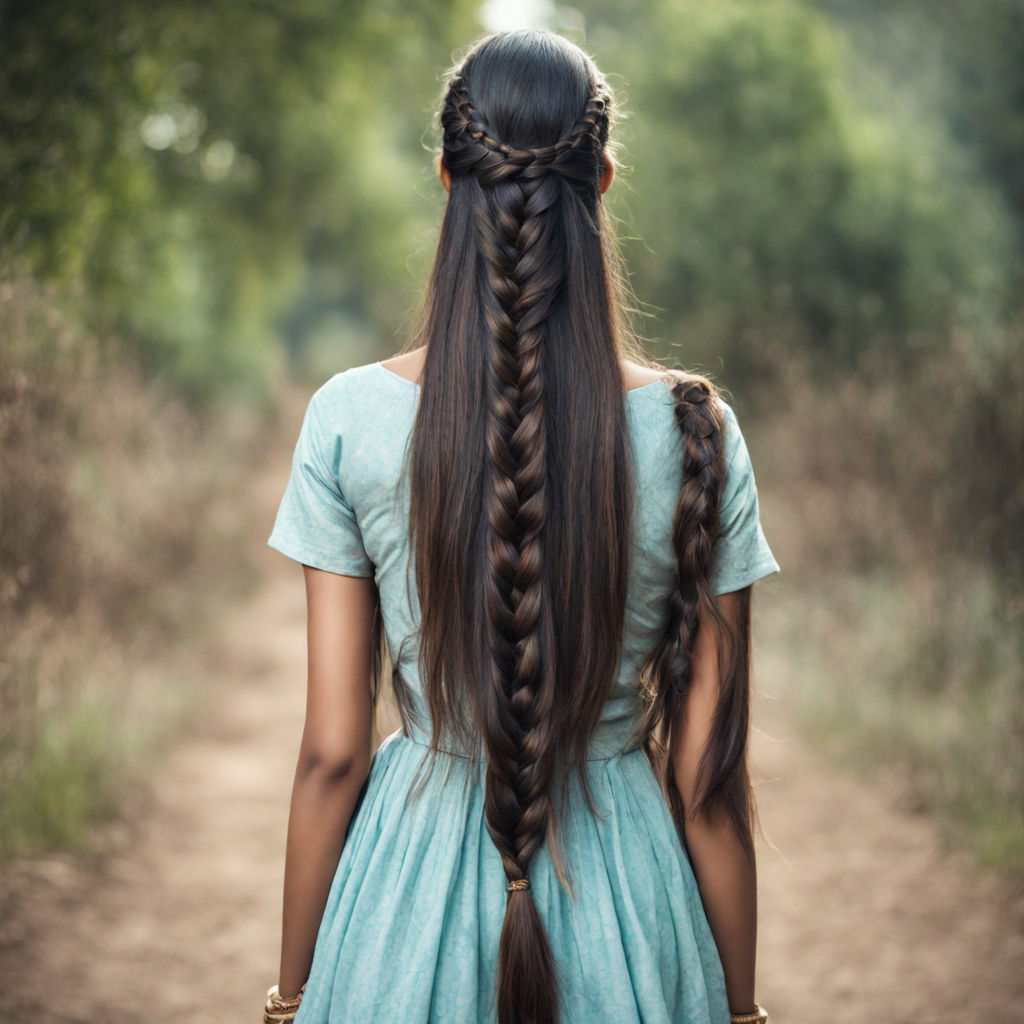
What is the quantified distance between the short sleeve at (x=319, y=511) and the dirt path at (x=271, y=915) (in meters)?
1.84

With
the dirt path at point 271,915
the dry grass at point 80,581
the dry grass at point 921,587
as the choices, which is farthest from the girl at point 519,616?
the dry grass at point 921,587

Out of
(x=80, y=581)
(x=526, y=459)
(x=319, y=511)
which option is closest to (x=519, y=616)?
(x=526, y=459)

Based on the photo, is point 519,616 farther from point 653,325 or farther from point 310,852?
point 653,325

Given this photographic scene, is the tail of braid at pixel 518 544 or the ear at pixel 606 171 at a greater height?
the ear at pixel 606 171

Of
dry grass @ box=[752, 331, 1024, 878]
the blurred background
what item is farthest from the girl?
dry grass @ box=[752, 331, 1024, 878]

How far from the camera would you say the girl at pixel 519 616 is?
1363mm

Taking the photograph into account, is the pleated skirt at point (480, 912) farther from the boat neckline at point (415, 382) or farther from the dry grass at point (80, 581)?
the dry grass at point (80, 581)

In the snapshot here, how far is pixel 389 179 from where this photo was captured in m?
16.0

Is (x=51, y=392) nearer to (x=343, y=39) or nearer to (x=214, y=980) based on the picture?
(x=214, y=980)

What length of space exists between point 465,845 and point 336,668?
311 millimetres

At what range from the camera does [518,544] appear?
1.37m

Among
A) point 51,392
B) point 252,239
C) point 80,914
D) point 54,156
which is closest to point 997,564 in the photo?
point 80,914

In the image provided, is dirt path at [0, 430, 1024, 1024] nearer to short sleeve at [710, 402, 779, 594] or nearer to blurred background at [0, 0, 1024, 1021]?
blurred background at [0, 0, 1024, 1021]

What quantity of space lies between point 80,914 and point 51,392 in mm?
2735
